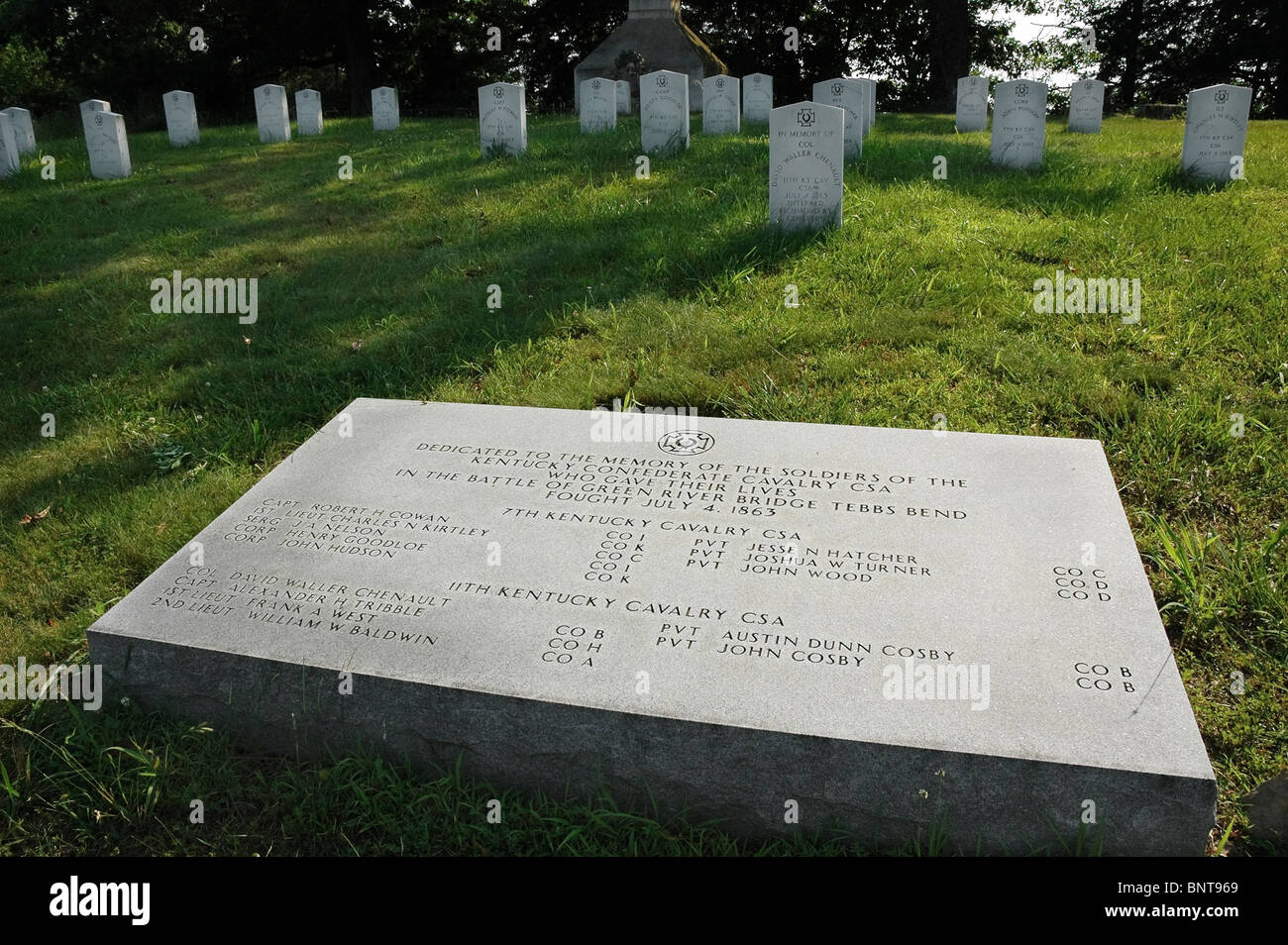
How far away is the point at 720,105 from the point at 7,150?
820 centimetres

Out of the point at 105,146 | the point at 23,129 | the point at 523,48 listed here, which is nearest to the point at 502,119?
the point at 105,146

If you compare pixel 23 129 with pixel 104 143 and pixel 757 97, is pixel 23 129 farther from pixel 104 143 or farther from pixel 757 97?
pixel 757 97

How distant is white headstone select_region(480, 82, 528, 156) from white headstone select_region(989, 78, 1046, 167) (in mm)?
4803

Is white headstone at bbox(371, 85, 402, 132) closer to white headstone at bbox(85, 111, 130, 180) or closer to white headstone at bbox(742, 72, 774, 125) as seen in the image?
white headstone at bbox(85, 111, 130, 180)

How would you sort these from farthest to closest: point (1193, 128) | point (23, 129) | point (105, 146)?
point (23, 129) → point (105, 146) → point (1193, 128)

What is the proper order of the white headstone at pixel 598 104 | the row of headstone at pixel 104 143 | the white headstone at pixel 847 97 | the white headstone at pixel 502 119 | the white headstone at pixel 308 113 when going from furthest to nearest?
the white headstone at pixel 308 113, the white headstone at pixel 598 104, the row of headstone at pixel 104 143, the white headstone at pixel 502 119, the white headstone at pixel 847 97

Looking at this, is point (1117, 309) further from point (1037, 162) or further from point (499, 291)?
point (1037, 162)

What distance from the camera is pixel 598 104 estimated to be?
12.3 metres

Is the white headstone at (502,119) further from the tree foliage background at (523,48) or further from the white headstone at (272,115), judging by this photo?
the tree foliage background at (523,48)

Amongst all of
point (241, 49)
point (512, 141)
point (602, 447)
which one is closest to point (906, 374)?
point (602, 447)

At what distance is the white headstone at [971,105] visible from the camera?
1350 centimetres

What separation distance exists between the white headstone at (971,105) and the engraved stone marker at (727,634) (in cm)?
1165

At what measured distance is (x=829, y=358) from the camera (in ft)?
16.3

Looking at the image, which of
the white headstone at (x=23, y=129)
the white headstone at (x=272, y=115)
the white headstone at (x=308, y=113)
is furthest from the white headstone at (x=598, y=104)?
the white headstone at (x=23, y=129)
